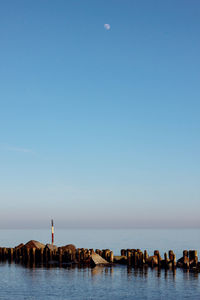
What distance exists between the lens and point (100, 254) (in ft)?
196

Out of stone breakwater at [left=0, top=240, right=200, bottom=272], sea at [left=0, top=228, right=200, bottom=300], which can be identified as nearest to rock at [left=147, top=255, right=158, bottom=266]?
stone breakwater at [left=0, top=240, right=200, bottom=272]

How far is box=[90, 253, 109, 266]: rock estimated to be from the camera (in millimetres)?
56438

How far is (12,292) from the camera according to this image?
40.7m

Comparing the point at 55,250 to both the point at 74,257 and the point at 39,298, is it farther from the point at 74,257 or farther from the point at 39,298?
the point at 39,298

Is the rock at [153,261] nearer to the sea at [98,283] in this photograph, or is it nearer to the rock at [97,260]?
the sea at [98,283]

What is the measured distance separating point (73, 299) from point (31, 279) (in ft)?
35.9

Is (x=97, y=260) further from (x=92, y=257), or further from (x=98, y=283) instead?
(x=98, y=283)

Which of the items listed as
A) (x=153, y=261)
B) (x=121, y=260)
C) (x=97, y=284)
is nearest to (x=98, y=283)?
(x=97, y=284)

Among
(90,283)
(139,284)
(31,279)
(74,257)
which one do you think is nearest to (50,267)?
(74,257)

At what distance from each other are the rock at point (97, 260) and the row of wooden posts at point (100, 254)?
0.87m

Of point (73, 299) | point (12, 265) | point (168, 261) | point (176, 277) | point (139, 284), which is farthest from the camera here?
point (12, 265)

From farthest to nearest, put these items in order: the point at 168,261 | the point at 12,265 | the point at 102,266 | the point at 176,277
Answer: the point at 12,265 → the point at 102,266 → the point at 168,261 → the point at 176,277

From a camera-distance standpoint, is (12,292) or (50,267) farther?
(50,267)

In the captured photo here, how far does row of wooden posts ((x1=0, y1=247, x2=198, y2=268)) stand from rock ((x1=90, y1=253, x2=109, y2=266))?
0.87 m
